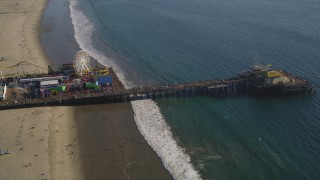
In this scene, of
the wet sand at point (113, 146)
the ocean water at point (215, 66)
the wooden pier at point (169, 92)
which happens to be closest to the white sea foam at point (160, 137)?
the ocean water at point (215, 66)

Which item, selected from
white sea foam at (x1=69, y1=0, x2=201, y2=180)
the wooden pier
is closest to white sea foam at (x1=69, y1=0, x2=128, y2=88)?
white sea foam at (x1=69, y1=0, x2=201, y2=180)

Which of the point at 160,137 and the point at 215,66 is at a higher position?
the point at 215,66

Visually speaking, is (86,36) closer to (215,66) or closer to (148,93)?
(215,66)

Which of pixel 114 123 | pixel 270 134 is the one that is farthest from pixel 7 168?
pixel 270 134

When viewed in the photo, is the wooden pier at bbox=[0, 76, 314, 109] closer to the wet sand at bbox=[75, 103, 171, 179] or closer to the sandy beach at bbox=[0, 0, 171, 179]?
the sandy beach at bbox=[0, 0, 171, 179]

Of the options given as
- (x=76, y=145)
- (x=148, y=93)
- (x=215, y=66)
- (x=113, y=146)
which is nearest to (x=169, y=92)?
(x=148, y=93)
